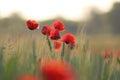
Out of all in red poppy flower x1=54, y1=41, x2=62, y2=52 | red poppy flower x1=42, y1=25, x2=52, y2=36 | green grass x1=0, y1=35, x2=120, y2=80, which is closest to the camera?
green grass x1=0, y1=35, x2=120, y2=80

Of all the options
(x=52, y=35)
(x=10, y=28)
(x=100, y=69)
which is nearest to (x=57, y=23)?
(x=52, y=35)

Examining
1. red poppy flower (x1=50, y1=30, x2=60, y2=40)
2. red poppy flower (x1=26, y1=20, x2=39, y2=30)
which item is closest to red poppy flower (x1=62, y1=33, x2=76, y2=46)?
red poppy flower (x1=50, y1=30, x2=60, y2=40)

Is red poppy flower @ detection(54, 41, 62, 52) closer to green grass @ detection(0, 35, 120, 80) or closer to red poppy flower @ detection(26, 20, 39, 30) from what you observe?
green grass @ detection(0, 35, 120, 80)

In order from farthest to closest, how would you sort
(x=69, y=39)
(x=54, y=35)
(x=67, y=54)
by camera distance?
(x=69, y=39), (x=54, y=35), (x=67, y=54)

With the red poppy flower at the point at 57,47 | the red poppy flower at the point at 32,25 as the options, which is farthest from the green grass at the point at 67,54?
the red poppy flower at the point at 32,25

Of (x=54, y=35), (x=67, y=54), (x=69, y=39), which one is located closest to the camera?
(x=67, y=54)

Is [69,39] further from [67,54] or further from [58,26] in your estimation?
[67,54]

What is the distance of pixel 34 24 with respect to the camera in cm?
202

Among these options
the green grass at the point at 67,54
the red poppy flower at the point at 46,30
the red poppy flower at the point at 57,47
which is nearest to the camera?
the green grass at the point at 67,54

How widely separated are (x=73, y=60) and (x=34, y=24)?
413mm

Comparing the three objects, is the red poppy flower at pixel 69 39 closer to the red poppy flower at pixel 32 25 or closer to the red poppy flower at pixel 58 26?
the red poppy flower at pixel 58 26

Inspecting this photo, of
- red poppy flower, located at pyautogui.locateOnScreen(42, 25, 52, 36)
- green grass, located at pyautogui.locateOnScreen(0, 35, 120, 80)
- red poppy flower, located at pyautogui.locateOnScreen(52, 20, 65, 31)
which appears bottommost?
green grass, located at pyautogui.locateOnScreen(0, 35, 120, 80)

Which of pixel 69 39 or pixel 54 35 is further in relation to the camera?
pixel 69 39

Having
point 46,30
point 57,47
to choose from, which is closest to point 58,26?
point 46,30
